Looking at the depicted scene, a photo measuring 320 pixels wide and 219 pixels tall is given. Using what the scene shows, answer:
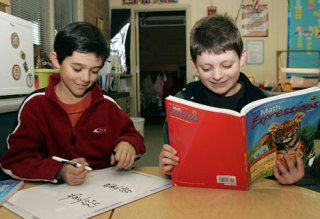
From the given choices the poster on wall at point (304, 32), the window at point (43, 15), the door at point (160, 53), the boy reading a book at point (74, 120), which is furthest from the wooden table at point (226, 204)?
the door at point (160, 53)

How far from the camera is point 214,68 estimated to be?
3.42 ft

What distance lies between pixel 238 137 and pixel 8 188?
0.57 metres

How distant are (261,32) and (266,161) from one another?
419 centimetres

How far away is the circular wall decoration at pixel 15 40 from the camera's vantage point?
1626 mm

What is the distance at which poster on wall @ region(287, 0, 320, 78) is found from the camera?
15.0 feet

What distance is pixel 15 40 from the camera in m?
1.65

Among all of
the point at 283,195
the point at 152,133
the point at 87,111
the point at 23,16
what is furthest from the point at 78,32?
the point at 152,133

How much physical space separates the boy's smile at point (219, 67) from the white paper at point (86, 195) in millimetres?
350

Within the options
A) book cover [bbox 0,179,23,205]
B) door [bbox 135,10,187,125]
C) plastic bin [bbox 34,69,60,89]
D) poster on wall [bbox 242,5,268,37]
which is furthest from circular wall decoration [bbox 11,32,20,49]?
door [bbox 135,10,187,125]

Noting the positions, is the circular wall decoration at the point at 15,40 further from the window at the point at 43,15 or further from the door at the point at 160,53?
the door at the point at 160,53

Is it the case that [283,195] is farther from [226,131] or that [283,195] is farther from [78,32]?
[78,32]

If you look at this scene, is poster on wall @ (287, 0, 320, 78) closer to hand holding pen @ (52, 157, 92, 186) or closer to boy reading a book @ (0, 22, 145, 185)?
boy reading a book @ (0, 22, 145, 185)

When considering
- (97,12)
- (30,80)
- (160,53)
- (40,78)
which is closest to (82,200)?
(30,80)

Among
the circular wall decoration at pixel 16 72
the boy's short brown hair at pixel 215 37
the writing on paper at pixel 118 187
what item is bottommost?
the writing on paper at pixel 118 187
